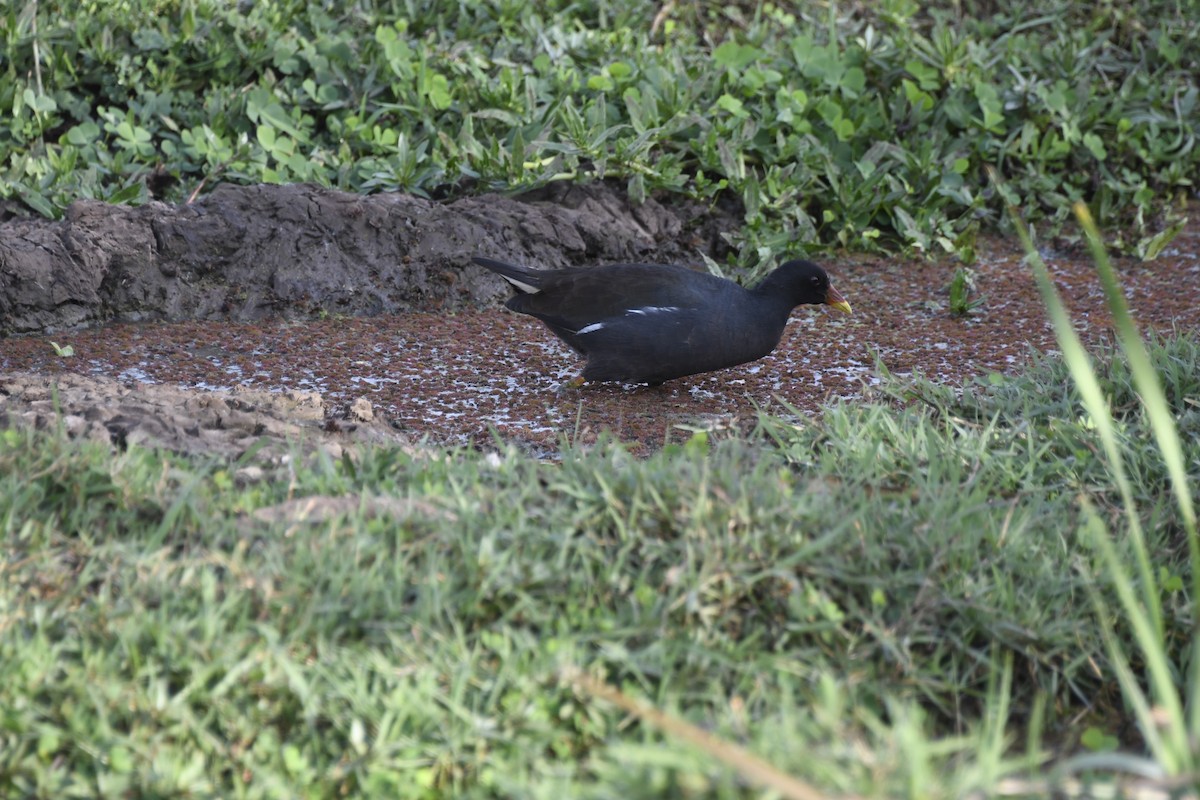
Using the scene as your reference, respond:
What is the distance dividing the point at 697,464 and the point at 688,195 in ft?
10.9

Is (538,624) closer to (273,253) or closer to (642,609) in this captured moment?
(642,609)

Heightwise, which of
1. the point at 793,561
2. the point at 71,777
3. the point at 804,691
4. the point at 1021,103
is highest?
the point at 1021,103

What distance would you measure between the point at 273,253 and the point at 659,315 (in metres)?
1.89

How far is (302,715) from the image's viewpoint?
2439 mm

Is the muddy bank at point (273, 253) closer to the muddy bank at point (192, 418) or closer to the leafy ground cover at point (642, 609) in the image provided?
the muddy bank at point (192, 418)

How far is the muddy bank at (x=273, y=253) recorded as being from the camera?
5223mm

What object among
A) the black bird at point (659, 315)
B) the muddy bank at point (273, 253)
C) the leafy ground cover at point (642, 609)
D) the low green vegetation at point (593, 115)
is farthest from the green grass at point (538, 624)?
the low green vegetation at point (593, 115)

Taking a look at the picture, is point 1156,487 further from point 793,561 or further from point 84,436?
point 84,436

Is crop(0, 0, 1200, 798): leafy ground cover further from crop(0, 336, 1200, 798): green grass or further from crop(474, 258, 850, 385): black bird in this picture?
crop(474, 258, 850, 385): black bird

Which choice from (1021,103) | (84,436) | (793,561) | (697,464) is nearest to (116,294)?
(84,436)

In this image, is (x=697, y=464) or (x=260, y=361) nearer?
(x=697, y=464)

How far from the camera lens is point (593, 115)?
607cm

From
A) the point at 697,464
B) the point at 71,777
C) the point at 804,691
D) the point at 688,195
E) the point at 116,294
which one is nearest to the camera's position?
the point at 71,777

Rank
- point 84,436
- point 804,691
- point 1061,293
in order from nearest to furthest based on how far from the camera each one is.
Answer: point 804,691 < point 84,436 < point 1061,293
